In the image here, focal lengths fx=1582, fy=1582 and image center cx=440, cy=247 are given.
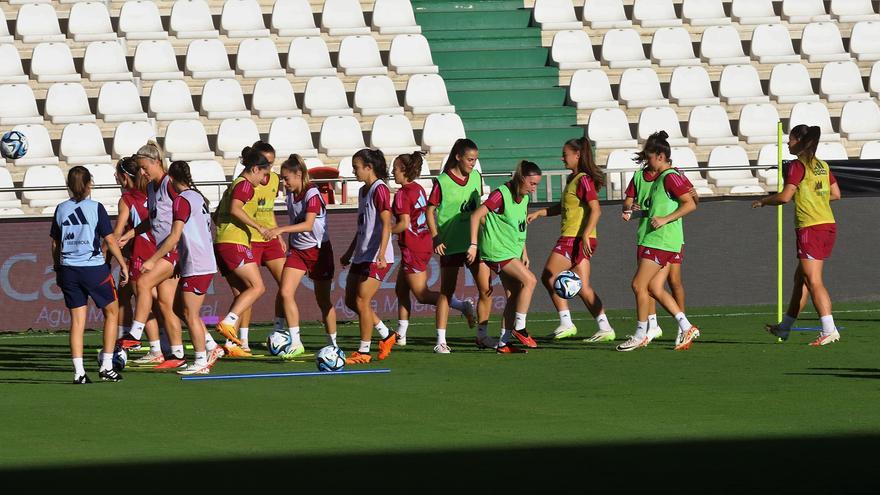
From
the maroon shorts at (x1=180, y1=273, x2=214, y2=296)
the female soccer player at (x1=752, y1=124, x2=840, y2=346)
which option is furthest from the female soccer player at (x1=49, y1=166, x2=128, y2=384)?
the female soccer player at (x1=752, y1=124, x2=840, y2=346)

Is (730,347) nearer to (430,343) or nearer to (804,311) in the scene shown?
(430,343)

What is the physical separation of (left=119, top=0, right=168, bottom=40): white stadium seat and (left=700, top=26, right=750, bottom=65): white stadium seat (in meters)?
9.20

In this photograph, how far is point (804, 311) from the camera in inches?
813

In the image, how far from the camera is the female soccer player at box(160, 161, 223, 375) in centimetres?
1334

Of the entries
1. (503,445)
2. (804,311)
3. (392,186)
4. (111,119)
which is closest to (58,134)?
(111,119)

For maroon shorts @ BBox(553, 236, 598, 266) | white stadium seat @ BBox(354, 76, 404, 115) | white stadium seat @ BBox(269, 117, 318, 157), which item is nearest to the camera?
maroon shorts @ BBox(553, 236, 598, 266)

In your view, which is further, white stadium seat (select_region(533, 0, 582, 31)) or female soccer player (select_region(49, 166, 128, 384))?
white stadium seat (select_region(533, 0, 582, 31))

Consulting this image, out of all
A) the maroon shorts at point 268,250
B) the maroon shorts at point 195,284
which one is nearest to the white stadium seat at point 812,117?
the maroon shorts at point 268,250

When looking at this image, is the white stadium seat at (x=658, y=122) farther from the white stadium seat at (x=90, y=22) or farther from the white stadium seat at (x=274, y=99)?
the white stadium seat at (x=90, y=22)

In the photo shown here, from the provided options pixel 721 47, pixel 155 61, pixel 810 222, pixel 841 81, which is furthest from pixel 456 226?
pixel 841 81

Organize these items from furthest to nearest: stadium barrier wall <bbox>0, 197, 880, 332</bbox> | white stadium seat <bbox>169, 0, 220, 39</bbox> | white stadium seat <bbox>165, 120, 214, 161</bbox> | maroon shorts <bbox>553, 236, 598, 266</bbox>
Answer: white stadium seat <bbox>169, 0, 220, 39</bbox> → white stadium seat <bbox>165, 120, 214, 161</bbox> → stadium barrier wall <bbox>0, 197, 880, 332</bbox> → maroon shorts <bbox>553, 236, 598, 266</bbox>

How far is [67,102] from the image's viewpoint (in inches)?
930

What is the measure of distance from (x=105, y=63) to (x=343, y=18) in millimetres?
4204

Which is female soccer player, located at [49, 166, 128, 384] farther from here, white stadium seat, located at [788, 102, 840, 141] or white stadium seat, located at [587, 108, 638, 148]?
white stadium seat, located at [788, 102, 840, 141]
